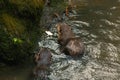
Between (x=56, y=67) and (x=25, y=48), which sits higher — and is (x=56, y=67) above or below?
below

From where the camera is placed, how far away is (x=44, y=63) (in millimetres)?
9969

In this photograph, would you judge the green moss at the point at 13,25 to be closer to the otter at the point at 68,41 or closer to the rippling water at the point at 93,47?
the rippling water at the point at 93,47

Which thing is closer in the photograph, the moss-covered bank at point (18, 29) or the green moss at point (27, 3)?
the moss-covered bank at point (18, 29)

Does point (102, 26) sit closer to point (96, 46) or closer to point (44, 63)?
point (96, 46)

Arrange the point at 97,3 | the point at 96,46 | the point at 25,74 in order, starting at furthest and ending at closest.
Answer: the point at 97,3 → the point at 96,46 → the point at 25,74

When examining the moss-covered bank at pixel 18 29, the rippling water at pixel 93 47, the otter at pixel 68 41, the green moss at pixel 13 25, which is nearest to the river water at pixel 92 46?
the rippling water at pixel 93 47

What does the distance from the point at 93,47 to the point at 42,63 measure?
2.64 meters

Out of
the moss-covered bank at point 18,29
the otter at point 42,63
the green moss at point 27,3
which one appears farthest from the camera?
the green moss at point 27,3

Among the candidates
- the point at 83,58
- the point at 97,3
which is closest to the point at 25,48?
the point at 83,58

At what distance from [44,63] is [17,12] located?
2.24 meters

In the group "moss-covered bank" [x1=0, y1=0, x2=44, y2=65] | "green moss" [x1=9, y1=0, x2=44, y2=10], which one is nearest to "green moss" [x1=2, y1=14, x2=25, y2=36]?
"moss-covered bank" [x1=0, y1=0, x2=44, y2=65]

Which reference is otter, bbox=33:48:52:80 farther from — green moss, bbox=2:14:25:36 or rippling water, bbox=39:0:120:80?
green moss, bbox=2:14:25:36

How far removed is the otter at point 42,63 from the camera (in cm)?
931

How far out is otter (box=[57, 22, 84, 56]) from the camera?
10875 mm
